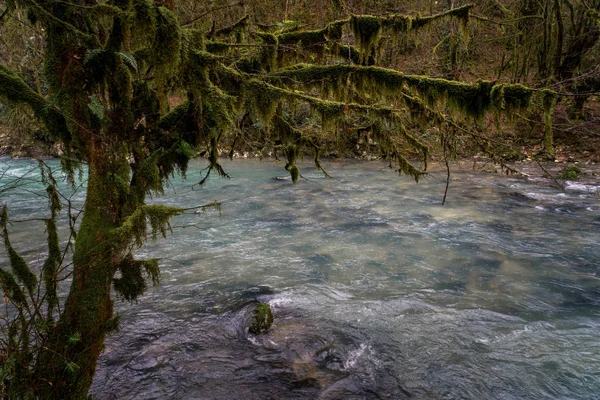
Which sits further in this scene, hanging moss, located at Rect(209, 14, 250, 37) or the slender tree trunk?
the slender tree trunk

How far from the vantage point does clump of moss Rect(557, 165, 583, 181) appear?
1360 cm

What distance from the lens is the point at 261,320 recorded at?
5.37 m

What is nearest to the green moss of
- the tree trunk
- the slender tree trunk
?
the tree trunk

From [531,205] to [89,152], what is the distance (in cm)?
1167

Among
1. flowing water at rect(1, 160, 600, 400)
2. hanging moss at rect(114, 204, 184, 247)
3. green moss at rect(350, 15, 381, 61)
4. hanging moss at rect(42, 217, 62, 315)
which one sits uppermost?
green moss at rect(350, 15, 381, 61)

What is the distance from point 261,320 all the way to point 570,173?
1319 centimetres

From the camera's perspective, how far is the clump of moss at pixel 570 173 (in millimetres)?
13602

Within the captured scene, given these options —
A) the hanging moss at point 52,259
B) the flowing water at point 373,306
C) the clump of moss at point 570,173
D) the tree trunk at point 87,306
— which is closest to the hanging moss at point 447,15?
the flowing water at point 373,306

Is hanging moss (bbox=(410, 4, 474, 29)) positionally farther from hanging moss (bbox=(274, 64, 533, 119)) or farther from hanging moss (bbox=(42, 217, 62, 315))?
hanging moss (bbox=(42, 217, 62, 315))

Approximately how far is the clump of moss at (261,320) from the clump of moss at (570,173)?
12737 millimetres

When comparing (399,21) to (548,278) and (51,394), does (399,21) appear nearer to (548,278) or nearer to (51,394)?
(51,394)

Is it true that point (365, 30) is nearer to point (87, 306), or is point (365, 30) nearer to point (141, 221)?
point (141, 221)

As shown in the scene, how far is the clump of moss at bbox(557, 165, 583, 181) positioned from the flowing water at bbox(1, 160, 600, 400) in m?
2.33

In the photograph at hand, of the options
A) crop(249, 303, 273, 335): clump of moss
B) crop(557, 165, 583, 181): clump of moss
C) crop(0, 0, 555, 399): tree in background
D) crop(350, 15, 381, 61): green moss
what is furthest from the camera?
crop(557, 165, 583, 181): clump of moss
